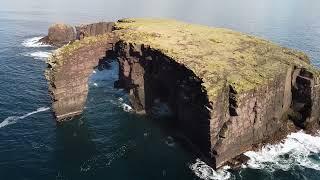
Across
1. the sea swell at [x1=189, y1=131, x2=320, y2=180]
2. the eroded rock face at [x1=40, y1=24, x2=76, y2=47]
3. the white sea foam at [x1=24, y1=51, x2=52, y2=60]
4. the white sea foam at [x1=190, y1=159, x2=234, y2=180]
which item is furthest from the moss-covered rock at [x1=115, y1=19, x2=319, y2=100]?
the eroded rock face at [x1=40, y1=24, x2=76, y2=47]

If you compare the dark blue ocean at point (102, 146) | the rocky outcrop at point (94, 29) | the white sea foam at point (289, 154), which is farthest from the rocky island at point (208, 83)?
the rocky outcrop at point (94, 29)

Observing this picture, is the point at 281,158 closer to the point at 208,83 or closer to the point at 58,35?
the point at 208,83

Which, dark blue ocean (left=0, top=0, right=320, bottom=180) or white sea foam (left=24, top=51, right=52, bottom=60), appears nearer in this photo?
dark blue ocean (left=0, top=0, right=320, bottom=180)

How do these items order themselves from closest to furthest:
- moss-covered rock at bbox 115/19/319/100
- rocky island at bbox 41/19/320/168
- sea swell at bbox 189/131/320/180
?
sea swell at bbox 189/131/320/180, rocky island at bbox 41/19/320/168, moss-covered rock at bbox 115/19/319/100

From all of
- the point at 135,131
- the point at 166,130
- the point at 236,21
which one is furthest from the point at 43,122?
the point at 236,21

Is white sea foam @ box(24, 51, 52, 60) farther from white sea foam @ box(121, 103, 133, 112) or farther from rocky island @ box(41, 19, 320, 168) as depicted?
white sea foam @ box(121, 103, 133, 112)

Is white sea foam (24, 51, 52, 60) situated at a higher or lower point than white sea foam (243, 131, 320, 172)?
higher

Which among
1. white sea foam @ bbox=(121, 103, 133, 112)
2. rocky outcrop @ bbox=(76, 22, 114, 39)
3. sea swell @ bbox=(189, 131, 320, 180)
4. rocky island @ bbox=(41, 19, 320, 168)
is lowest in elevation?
sea swell @ bbox=(189, 131, 320, 180)

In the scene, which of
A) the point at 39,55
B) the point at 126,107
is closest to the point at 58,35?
the point at 39,55
